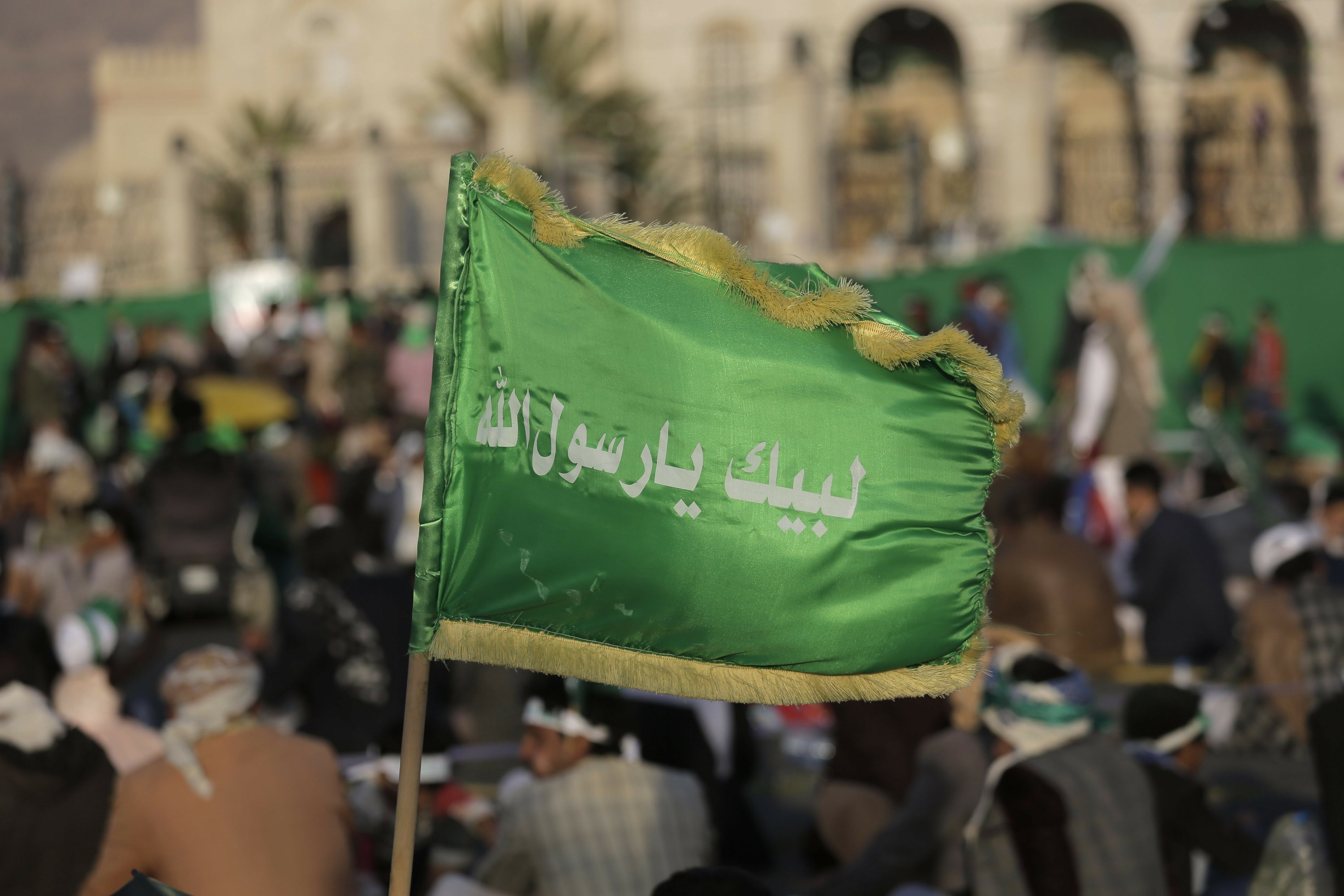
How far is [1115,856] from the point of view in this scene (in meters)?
3.97

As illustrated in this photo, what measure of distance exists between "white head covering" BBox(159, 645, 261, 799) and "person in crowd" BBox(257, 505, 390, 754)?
2330 millimetres

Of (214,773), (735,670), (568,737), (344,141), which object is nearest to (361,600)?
(568,737)

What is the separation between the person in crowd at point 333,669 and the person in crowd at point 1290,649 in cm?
338

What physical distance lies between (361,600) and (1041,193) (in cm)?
2010

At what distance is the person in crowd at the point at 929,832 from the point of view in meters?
4.53

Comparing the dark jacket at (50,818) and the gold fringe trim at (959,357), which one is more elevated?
the gold fringe trim at (959,357)

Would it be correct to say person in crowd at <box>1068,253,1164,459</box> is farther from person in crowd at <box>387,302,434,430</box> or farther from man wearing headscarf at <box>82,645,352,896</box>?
man wearing headscarf at <box>82,645,352,896</box>

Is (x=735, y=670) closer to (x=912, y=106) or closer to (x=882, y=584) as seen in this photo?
(x=882, y=584)

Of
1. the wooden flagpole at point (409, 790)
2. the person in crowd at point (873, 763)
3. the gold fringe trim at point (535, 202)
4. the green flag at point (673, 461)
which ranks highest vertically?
the gold fringe trim at point (535, 202)

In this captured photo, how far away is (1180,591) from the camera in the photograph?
8.03m

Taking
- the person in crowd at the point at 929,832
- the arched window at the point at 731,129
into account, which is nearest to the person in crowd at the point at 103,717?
the person in crowd at the point at 929,832

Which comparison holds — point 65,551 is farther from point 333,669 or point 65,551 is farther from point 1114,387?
point 1114,387

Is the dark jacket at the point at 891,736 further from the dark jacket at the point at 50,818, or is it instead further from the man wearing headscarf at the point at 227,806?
the dark jacket at the point at 50,818

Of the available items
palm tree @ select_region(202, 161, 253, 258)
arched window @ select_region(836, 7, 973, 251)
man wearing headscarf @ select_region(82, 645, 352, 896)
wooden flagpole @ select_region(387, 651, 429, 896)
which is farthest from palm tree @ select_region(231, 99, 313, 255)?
wooden flagpole @ select_region(387, 651, 429, 896)
